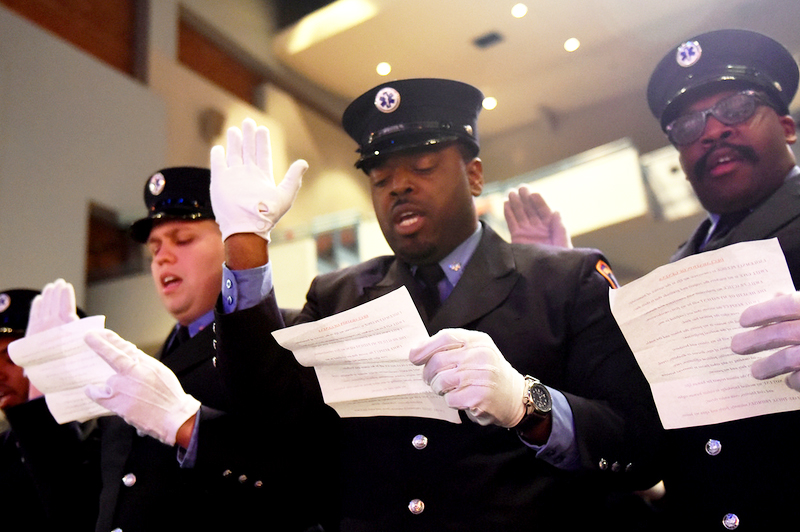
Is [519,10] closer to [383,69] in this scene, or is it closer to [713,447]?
[383,69]

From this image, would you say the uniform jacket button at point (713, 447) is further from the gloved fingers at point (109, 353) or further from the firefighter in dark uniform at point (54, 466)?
the firefighter in dark uniform at point (54, 466)

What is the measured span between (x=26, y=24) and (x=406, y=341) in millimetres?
4344

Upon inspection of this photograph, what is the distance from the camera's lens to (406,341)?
1.03 m

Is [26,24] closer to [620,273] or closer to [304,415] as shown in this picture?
[304,415]

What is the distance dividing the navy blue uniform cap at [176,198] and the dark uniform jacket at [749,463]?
1327 millimetres

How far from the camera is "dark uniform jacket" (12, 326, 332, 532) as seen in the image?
1.38 m

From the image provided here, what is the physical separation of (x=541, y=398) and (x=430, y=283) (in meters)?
0.42

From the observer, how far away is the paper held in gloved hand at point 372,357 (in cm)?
102

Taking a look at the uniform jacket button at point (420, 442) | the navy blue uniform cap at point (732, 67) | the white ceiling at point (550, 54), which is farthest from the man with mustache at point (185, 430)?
the white ceiling at point (550, 54)

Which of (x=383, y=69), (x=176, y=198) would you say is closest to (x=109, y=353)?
(x=176, y=198)

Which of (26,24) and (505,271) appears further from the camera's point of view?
(26,24)

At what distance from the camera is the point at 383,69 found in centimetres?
666

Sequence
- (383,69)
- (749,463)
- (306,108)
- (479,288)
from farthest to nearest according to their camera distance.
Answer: (306,108)
(383,69)
(479,288)
(749,463)

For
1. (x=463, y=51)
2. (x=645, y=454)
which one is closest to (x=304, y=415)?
(x=645, y=454)
